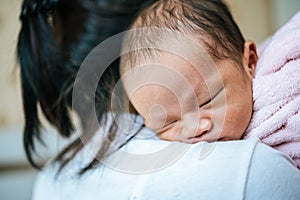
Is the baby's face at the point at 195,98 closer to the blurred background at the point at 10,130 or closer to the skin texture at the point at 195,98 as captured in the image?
the skin texture at the point at 195,98

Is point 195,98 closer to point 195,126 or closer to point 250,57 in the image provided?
point 195,126

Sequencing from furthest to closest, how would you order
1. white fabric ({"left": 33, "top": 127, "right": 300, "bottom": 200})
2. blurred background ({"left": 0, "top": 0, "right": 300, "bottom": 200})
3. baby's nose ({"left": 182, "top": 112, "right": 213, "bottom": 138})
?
blurred background ({"left": 0, "top": 0, "right": 300, "bottom": 200})
baby's nose ({"left": 182, "top": 112, "right": 213, "bottom": 138})
white fabric ({"left": 33, "top": 127, "right": 300, "bottom": 200})

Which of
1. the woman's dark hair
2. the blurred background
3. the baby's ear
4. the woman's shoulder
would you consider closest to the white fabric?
the woman's shoulder

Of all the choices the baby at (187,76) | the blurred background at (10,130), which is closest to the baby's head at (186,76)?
the baby at (187,76)

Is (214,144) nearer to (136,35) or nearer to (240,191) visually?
(240,191)

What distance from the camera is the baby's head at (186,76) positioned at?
0.55 m

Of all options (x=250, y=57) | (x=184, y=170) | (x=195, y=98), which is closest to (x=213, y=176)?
(x=184, y=170)

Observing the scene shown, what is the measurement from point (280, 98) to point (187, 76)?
0.43 ft

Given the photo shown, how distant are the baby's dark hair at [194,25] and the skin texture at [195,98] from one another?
2cm

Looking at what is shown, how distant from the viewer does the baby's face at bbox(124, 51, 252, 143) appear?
0.55 meters

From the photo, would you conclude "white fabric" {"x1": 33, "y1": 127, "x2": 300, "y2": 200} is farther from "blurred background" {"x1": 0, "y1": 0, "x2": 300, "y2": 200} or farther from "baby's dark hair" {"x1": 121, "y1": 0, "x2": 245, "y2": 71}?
"blurred background" {"x1": 0, "y1": 0, "x2": 300, "y2": 200}

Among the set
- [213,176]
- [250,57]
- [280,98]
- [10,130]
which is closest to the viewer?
[213,176]

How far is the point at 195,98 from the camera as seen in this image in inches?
22.4

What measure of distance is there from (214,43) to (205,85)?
7 centimetres
